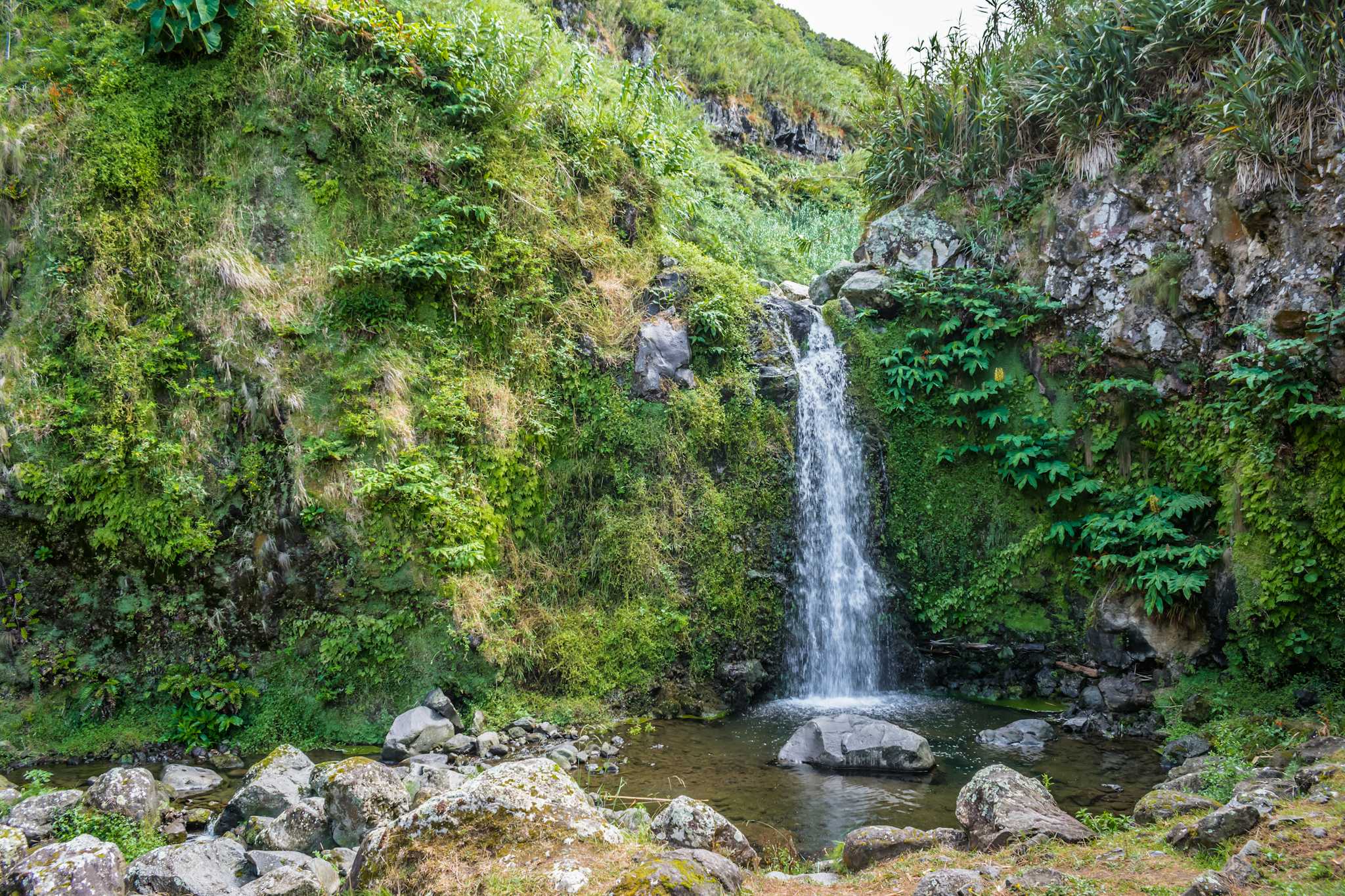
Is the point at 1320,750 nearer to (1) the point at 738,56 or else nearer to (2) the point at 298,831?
(2) the point at 298,831

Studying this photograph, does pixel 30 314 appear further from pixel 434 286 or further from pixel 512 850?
pixel 512 850

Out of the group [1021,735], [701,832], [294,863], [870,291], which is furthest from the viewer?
[870,291]

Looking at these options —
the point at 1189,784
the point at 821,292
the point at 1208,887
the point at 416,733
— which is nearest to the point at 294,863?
the point at 416,733

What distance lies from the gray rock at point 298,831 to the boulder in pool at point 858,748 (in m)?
4.01

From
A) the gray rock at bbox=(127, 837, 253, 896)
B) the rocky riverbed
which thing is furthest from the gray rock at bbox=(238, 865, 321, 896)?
the gray rock at bbox=(127, 837, 253, 896)

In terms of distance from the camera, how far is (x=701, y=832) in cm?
473

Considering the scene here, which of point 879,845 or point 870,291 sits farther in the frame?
point 870,291

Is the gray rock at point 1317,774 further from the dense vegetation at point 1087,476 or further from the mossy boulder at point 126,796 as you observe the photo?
the mossy boulder at point 126,796

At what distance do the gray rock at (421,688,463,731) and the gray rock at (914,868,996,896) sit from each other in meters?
5.15

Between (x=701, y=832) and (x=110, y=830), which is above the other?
(x=701, y=832)

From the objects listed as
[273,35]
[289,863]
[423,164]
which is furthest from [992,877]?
Answer: [273,35]

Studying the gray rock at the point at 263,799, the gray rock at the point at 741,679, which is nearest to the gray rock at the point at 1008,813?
the gray rock at the point at 741,679

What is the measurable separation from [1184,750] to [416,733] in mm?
7209

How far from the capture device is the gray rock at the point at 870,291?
36.4 feet
